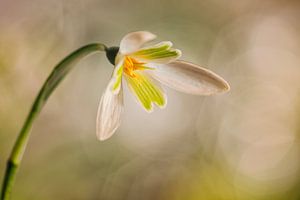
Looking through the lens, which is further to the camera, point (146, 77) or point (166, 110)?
point (166, 110)

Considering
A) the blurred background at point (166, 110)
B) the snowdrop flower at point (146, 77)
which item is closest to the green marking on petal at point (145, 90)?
the snowdrop flower at point (146, 77)

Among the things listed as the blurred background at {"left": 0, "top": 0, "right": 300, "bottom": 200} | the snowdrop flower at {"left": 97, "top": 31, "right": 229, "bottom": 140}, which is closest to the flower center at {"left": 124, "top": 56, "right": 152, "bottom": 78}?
the snowdrop flower at {"left": 97, "top": 31, "right": 229, "bottom": 140}

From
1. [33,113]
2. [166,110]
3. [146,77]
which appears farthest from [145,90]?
[166,110]

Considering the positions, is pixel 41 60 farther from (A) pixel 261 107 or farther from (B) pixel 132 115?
(A) pixel 261 107

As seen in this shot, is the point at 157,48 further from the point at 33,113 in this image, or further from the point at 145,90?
the point at 33,113

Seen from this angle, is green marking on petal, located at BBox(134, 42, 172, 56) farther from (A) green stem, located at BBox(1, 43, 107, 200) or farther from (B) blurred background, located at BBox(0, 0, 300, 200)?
(B) blurred background, located at BBox(0, 0, 300, 200)

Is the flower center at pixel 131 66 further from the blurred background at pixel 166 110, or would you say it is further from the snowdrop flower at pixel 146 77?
the blurred background at pixel 166 110

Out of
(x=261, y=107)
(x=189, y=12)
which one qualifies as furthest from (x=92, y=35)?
(x=261, y=107)
